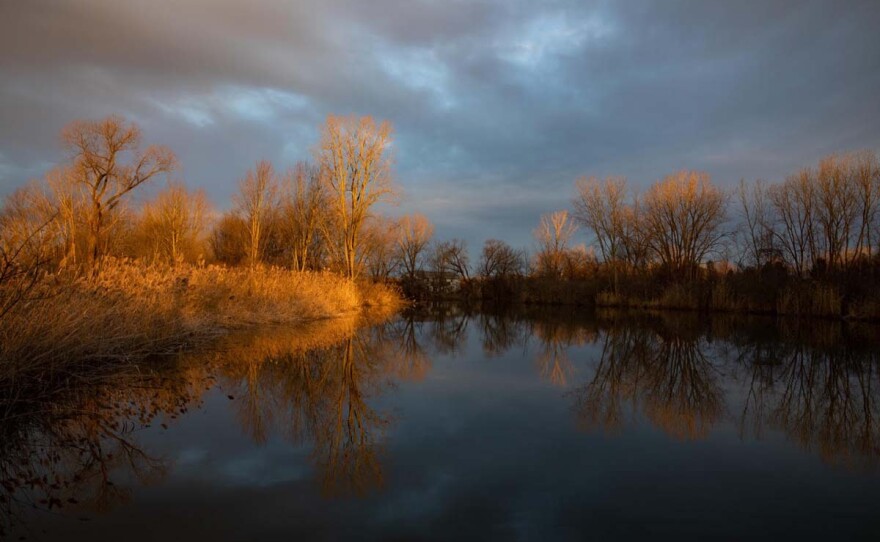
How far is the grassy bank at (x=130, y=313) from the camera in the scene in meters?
5.34

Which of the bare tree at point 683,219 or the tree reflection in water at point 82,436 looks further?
the bare tree at point 683,219

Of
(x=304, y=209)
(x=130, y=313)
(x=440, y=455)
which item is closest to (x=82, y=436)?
(x=440, y=455)

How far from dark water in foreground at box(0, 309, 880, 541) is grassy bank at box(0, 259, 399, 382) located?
0.62m

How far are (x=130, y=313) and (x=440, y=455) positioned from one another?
6.37 metres

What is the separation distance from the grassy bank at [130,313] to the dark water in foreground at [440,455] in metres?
0.62

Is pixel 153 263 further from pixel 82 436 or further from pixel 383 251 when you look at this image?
pixel 383 251

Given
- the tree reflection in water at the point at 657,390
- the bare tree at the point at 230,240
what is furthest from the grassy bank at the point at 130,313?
the bare tree at the point at 230,240

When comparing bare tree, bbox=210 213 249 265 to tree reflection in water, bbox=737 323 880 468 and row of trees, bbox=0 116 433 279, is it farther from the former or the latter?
tree reflection in water, bbox=737 323 880 468

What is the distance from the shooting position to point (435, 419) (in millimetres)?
5215

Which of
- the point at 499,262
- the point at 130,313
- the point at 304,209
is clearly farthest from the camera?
the point at 499,262

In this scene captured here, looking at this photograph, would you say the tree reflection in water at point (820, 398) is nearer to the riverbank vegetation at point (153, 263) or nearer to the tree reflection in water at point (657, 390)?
the tree reflection in water at point (657, 390)

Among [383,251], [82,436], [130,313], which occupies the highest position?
[383,251]

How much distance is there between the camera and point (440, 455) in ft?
13.2

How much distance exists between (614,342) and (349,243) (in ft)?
49.8
